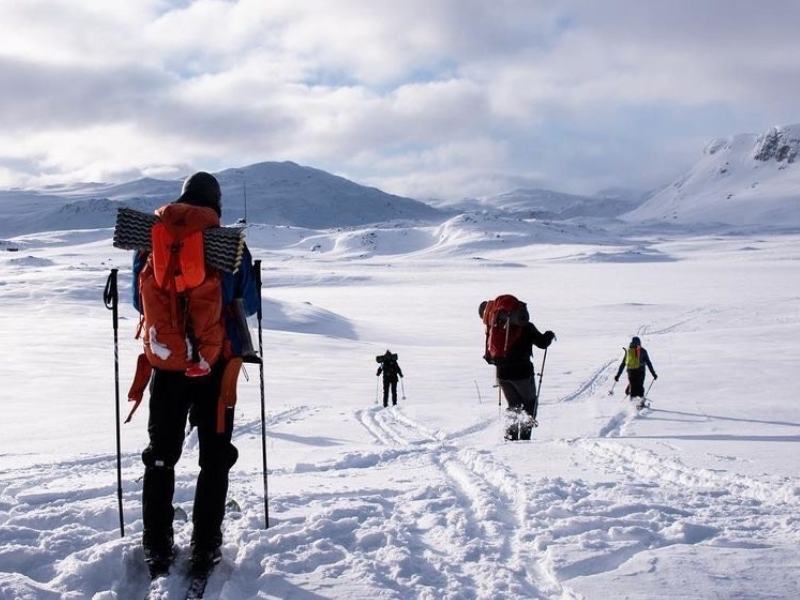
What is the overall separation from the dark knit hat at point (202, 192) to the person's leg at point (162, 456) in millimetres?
864

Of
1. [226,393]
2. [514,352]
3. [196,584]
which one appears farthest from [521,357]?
[196,584]

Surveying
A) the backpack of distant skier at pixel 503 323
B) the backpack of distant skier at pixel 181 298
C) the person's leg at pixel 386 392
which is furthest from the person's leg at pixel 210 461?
the person's leg at pixel 386 392

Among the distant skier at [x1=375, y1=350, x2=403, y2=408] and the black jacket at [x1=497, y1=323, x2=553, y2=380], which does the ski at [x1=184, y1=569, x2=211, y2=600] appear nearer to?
the black jacket at [x1=497, y1=323, x2=553, y2=380]

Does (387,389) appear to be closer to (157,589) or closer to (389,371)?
(389,371)

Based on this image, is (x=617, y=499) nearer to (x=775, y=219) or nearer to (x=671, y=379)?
(x=671, y=379)

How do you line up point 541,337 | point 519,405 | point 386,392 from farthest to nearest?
point 386,392, point 519,405, point 541,337

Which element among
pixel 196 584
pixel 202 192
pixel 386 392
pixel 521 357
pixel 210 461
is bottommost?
pixel 386 392

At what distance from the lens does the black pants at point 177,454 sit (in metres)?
3.36

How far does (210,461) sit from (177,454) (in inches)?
6.6

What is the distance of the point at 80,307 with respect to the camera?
3425 cm

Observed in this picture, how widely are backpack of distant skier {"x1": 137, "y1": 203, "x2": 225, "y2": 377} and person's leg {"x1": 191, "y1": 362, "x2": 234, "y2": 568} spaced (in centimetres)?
16

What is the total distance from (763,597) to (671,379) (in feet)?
47.9

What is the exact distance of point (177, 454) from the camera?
3.46 metres

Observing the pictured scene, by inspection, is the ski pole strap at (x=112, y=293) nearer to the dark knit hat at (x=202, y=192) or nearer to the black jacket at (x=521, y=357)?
the dark knit hat at (x=202, y=192)
